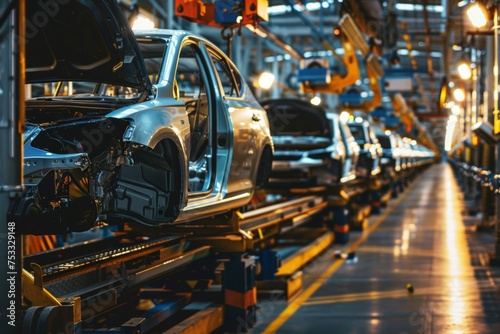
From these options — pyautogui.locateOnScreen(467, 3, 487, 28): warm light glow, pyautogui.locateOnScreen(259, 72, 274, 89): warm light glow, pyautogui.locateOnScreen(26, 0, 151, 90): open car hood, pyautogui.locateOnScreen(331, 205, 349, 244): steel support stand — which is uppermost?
pyautogui.locateOnScreen(467, 3, 487, 28): warm light glow

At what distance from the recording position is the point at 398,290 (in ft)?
34.3

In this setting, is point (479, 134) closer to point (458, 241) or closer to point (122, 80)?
point (458, 241)

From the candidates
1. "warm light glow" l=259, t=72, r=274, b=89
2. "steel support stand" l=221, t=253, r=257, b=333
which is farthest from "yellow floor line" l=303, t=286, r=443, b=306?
"warm light glow" l=259, t=72, r=274, b=89

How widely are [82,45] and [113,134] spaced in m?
0.57

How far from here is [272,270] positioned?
986 cm

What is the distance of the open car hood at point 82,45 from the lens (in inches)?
205

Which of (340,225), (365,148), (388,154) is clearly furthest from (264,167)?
(388,154)

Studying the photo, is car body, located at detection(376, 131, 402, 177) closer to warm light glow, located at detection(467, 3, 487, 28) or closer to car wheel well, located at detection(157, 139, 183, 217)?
warm light glow, located at detection(467, 3, 487, 28)

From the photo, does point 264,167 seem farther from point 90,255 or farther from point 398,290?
point 90,255

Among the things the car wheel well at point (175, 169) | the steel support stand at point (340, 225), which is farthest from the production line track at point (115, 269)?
the steel support stand at point (340, 225)

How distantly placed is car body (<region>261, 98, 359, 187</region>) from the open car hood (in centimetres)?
883

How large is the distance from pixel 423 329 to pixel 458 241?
8350 mm

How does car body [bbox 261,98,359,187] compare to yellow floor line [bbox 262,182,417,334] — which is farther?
car body [bbox 261,98,359,187]

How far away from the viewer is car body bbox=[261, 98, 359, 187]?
1479 cm
